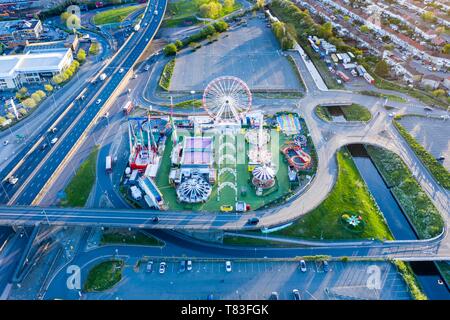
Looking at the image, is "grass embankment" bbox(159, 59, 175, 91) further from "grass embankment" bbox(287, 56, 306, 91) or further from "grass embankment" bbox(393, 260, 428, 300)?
"grass embankment" bbox(393, 260, 428, 300)

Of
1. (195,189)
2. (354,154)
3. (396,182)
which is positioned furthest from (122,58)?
(396,182)

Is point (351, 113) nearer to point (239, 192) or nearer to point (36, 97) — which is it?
point (239, 192)

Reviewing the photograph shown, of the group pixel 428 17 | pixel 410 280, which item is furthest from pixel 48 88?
pixel 428 17

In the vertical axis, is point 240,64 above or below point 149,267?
above

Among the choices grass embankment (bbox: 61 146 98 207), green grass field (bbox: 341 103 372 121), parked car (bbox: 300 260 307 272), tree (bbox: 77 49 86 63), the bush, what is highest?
tree (bbox: 77 49 86 63)

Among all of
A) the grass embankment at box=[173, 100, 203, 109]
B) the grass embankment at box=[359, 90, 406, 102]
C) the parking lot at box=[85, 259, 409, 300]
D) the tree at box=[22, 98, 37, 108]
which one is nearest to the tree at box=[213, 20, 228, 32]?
the grass embankment at box=[173, 100, 203, 109]

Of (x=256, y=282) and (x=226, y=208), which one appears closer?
(x=256, y=282)
